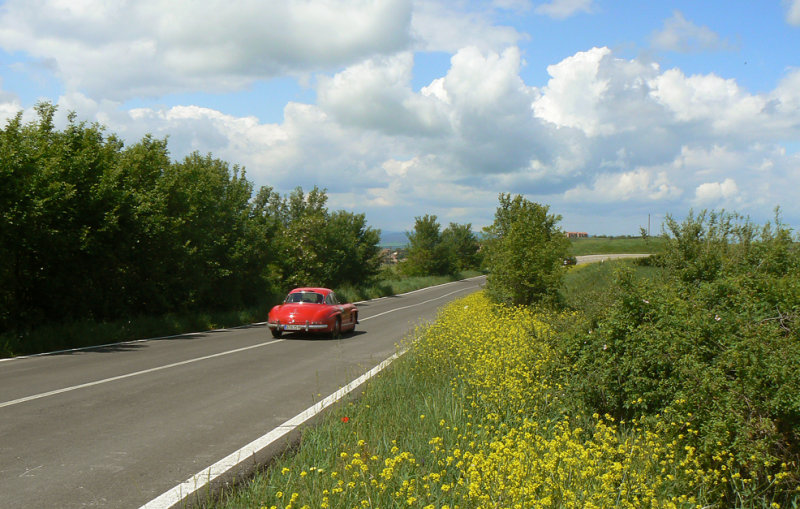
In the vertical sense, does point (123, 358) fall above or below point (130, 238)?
→ below

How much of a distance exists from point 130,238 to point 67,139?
3447 millimetres

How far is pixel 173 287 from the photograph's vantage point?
70.9 feet

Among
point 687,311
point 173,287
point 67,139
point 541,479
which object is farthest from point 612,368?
point 173,287

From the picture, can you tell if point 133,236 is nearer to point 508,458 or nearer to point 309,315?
point 309,315

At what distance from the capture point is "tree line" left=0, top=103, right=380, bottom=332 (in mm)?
14648

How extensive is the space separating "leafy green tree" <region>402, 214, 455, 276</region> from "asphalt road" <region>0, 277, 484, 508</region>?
64.1 m

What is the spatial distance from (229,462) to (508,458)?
99.4 inches

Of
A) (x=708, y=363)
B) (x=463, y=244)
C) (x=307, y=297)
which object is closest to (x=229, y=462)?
(x=708, y=363)

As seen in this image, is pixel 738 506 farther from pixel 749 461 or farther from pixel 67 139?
pixel 67 139

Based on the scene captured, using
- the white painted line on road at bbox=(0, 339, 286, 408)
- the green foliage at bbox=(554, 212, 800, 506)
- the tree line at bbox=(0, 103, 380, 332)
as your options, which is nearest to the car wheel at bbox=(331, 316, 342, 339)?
the white painted line on road at bbox=(0, 339, 286, 408)

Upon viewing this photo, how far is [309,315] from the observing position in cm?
1634

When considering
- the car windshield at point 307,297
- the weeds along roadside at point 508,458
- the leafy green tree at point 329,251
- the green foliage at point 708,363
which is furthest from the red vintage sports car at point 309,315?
the leafy green tree at point 329,251

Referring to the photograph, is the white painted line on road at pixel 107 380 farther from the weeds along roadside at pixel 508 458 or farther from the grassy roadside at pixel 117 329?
the weeds along roadside at pixel 508 458

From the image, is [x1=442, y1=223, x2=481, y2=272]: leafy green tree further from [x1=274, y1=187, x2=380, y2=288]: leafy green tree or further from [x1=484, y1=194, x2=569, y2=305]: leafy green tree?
[x1=484, y1=194, x2=569, y2=305]: leafy green tree
